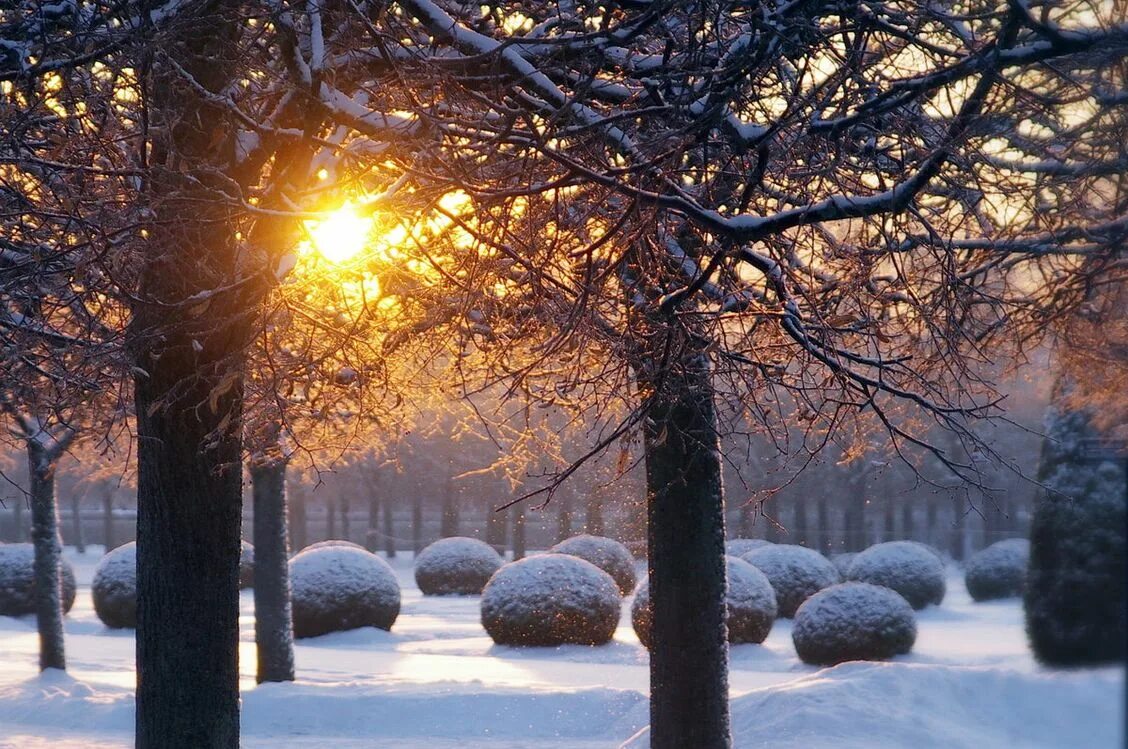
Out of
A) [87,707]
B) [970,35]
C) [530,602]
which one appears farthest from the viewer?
[530,602]

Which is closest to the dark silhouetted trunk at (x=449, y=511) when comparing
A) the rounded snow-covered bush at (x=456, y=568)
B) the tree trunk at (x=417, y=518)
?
the tree trunk at (x=417, y=518)

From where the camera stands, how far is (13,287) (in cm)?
597

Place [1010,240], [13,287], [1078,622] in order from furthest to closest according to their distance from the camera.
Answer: [1010,240]
[13,287]
[1078,622]

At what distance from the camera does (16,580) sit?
802 inches

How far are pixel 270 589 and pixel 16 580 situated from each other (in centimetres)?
1065

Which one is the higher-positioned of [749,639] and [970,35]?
[970,35]

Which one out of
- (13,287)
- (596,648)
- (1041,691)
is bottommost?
(596,648)

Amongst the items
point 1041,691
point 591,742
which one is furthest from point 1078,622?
point 591,742

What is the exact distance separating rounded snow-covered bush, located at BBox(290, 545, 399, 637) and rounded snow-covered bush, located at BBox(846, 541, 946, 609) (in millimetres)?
8245

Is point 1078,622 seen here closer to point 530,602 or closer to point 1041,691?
point 1041,691

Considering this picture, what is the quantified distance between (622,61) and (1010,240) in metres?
2.81

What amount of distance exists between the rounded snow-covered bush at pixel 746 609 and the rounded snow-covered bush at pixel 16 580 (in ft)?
36.9

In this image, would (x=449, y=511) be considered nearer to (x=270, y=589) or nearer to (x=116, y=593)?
(x=116, y=593)

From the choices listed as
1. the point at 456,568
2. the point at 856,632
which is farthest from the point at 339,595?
the point at 856,632
